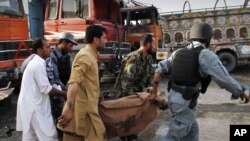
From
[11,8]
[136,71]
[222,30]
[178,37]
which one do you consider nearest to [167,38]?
[178,37]

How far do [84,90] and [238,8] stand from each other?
38.9ft

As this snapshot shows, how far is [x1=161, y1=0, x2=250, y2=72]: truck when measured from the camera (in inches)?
522

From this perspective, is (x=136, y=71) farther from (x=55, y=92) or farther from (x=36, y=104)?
(x=36, y=104)

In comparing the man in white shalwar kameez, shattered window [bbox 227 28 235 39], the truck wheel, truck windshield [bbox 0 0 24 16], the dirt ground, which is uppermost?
truck windshield [bbox 0 0 24 16]

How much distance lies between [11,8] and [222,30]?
349 inches

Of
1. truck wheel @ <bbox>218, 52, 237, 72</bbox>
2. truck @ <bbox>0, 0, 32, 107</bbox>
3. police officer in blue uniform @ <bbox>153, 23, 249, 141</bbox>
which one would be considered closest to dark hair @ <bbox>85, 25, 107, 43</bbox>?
police officer in blue uniform @ <bbox>153, 23, 249, 141</bbox>

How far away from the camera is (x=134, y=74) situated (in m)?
4.87

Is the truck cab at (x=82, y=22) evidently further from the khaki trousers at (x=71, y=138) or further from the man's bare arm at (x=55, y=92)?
the khaki trousers at (x=71, y=138)

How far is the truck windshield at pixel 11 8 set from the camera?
7.23m

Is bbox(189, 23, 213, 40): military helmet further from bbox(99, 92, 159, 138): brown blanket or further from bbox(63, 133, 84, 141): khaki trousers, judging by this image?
bbox(63, 133, 84, 141): khaki trousers

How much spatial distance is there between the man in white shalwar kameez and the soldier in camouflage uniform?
135 cm

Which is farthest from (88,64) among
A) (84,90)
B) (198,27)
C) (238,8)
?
(238,8)

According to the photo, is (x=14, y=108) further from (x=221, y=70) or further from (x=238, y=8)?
(x=238, y=8)

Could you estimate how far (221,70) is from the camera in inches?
134
